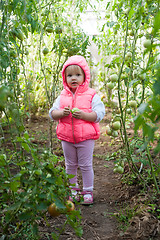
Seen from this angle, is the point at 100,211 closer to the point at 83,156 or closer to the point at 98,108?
the point at 83,156

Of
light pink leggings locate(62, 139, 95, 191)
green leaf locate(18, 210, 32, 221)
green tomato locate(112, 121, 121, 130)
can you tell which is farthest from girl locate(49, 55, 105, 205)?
green leaf locate(18, 210, 32, 221)

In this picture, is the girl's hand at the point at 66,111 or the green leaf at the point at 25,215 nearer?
the green leaf at the point at 25,215

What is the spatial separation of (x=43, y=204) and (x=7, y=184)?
159 mm

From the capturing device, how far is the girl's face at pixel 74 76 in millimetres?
2043

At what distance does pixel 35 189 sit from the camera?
0.97 m

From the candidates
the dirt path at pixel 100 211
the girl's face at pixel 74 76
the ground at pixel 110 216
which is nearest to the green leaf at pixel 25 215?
the ground at pixel 110 216

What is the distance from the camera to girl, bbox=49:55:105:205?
1.99 m

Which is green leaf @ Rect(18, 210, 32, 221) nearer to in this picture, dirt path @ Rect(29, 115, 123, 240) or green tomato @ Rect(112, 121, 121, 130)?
dirt path @ Rect(29, 115, 123, 240)

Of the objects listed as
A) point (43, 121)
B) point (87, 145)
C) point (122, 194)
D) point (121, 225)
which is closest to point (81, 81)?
point (87, 145)

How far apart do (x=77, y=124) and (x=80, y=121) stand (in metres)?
0.03

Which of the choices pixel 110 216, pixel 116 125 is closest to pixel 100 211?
pixel 110 216

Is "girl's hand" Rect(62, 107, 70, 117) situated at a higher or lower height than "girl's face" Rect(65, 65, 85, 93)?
lower

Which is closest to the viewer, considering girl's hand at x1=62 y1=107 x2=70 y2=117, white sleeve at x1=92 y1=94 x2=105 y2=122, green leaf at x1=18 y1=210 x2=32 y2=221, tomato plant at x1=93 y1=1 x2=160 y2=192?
green leaf at x1=18 y1=210 x2=32 y2=221

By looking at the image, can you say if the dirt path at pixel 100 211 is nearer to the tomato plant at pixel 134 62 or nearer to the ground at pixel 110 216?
the ground at pixel 110 216
